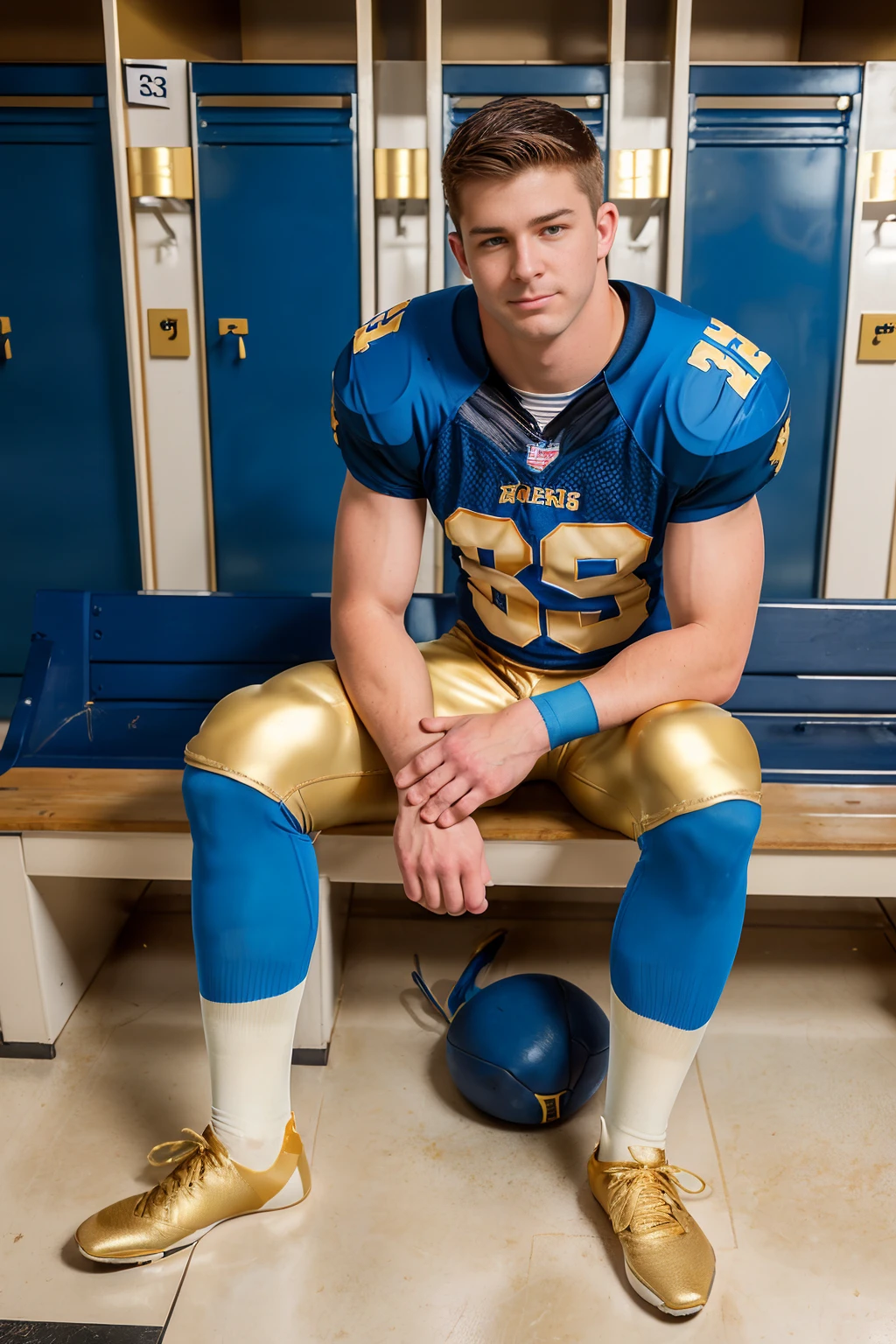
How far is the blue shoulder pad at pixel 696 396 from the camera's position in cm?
129

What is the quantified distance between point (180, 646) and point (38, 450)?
1400mm

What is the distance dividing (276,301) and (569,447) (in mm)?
1767

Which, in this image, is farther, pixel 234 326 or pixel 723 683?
pixel 234 326

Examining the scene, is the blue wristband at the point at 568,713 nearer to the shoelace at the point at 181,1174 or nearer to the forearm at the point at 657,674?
the forearm at the point at 657,674

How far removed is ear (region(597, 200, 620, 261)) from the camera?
133 cm

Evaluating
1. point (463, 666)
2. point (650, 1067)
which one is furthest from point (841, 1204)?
point (463, 666)

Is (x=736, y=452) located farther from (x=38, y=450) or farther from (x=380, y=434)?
(x=38, y=450)

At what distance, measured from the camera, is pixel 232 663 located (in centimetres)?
199

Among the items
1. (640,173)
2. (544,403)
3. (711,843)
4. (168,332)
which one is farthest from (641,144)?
(711,843)

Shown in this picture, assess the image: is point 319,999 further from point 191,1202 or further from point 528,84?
point 528,84

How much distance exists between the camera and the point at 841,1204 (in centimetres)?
136

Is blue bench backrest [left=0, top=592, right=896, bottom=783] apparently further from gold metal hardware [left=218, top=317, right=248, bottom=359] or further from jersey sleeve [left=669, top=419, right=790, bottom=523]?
gold metal hardware [left=218, top=317, right=248, bottom=359]

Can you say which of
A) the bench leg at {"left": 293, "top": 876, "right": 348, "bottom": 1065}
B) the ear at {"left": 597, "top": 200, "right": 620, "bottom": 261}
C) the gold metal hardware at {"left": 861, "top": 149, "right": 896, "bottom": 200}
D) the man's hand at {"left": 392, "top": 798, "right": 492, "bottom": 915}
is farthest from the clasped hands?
the gold metal hardware at {"left": 861, "top": 149, "right": 896, "bottom": 200}

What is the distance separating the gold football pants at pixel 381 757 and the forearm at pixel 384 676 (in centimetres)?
3
